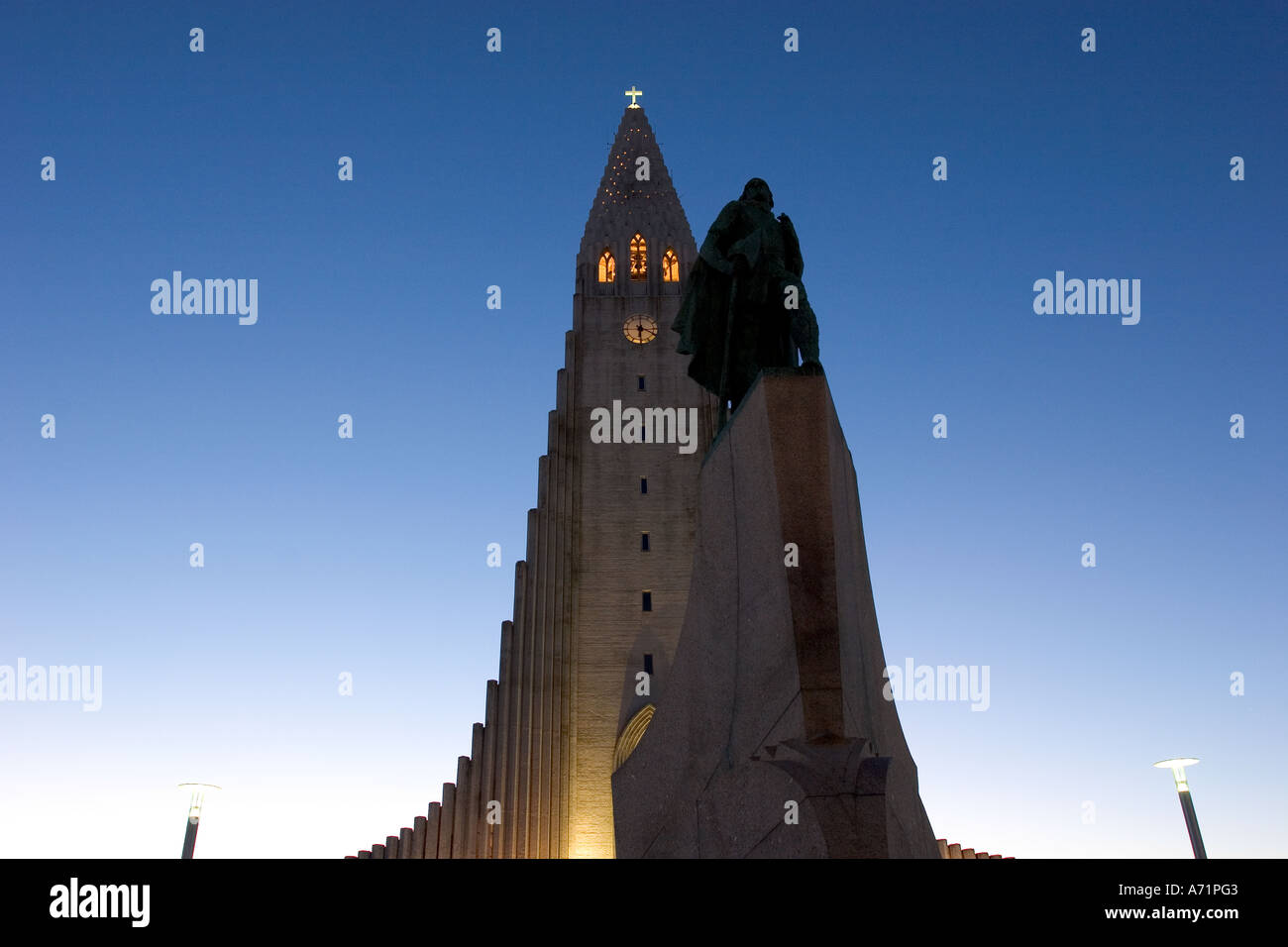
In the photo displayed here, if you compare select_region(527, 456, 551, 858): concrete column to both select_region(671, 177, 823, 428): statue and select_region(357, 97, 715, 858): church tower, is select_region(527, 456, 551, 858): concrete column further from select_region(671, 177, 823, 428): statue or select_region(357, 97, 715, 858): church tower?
select_region(671, 177, 823, 428): statue

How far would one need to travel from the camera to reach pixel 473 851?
2147 cm

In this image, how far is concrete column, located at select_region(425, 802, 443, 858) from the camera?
2159 cm

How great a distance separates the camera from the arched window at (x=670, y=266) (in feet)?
100

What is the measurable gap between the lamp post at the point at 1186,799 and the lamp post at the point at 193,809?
9.91m

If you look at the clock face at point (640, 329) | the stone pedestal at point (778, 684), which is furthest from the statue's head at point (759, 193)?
the clock face at point (640, 329)

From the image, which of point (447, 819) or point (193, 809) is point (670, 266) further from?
point (193, 809)

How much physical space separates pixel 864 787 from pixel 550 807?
17.7 m

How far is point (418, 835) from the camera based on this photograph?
21.9m

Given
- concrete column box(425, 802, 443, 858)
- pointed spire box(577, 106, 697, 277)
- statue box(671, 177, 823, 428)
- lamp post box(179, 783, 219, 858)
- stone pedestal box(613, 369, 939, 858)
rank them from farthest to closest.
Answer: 1. pointed spire box(577, 106, 697, 277)
2. concrete column box(425, 802, 443, 858)
3. lamp post box(179, 783, 219, 858)
4. statue box(671, 177, 823, 428)
5. stone pedestal box(613, 369, 939, 858)

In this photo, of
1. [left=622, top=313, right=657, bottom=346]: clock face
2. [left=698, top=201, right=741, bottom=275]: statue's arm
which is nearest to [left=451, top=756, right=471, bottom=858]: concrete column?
[left=622, top=313, right=657, bottom=346]: clock face

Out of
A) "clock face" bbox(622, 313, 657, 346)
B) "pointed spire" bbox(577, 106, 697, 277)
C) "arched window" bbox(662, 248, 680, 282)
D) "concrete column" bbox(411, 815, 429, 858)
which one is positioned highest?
"pointed spire" bbox(577, 106, 697, 277)

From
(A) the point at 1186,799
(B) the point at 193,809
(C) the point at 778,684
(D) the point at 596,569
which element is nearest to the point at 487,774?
(D) the point at 596,569

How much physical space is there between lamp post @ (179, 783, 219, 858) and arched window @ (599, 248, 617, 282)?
21580mm
